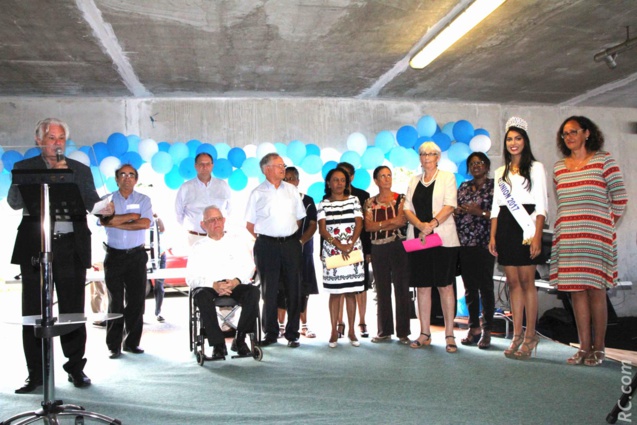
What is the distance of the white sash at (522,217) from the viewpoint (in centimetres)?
423

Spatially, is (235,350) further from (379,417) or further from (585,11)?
(585,11)

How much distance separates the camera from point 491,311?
16.2 feet

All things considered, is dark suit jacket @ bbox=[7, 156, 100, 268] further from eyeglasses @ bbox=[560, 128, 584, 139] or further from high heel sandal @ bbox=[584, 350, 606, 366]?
high heel sandal @ bbox=[584, 350, 606, 366]

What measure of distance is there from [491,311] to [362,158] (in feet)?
8.89

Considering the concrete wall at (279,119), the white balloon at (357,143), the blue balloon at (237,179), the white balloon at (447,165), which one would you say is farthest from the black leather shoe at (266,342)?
the white balloon at (447,165)

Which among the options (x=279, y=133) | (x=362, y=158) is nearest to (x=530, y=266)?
(x=362, y=158)

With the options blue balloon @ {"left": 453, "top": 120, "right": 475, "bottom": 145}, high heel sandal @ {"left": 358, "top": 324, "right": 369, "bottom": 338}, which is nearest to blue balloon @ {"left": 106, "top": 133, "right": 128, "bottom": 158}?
high heel sandal @ {"left": 358, "top": 324, "right": 369, "bottom": 338}

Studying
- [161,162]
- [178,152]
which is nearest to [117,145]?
[161,162]

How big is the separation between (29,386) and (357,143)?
15.2 feet

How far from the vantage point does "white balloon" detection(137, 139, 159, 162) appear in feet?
22.2

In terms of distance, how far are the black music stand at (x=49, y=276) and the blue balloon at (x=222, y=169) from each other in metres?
3.75

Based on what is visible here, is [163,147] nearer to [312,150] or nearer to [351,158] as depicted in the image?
[312,150]

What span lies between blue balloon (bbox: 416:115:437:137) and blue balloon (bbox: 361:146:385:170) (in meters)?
0.70

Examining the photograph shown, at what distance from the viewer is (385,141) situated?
721 cm
